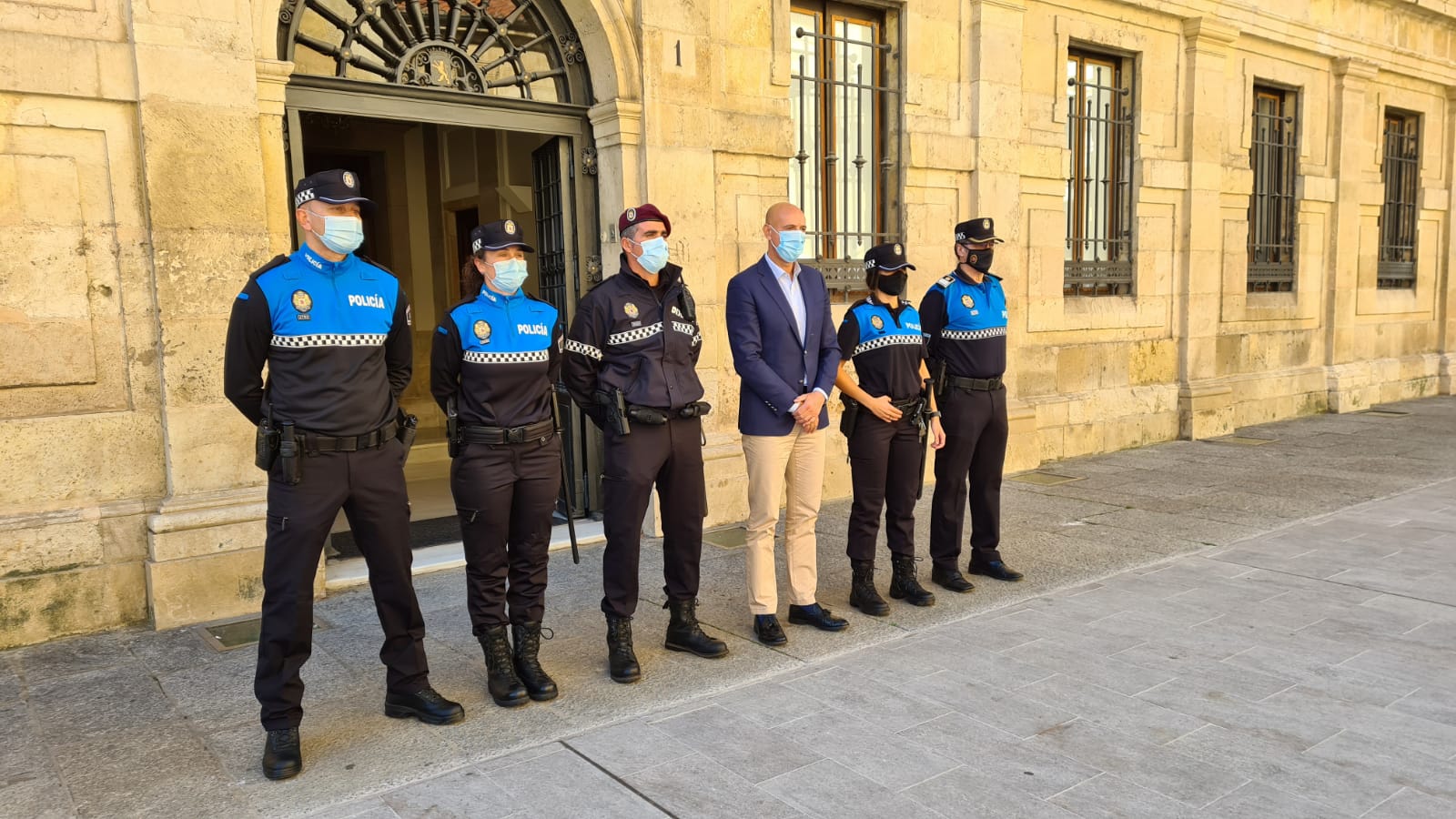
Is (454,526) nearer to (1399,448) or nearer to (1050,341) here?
(1050,341)

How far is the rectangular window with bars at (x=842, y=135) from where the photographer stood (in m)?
7.82

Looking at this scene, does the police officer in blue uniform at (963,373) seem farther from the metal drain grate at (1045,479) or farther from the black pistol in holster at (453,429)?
the metal drain grate at (1045,479)

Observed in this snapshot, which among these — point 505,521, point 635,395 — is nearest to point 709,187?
point 635,395

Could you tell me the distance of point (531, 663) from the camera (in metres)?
4.08

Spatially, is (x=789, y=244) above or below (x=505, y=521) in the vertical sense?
above

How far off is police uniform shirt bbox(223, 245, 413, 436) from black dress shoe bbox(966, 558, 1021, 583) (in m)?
3.48

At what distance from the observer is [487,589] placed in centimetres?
402

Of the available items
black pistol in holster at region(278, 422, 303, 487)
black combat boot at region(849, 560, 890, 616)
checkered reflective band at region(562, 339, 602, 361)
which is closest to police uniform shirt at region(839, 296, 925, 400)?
black combat boot at region(849, 560, 890, 616)

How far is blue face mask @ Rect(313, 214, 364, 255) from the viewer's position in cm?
349

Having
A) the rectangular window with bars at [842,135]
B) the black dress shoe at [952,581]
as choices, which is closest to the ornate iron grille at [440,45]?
the rectangular window with bars at [842,135]

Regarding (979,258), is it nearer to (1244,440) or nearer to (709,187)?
(709,187)

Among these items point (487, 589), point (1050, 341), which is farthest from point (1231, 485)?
point (487, 589)

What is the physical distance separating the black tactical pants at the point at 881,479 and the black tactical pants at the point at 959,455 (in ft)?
1.12

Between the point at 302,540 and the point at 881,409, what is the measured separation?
267 centimetres
